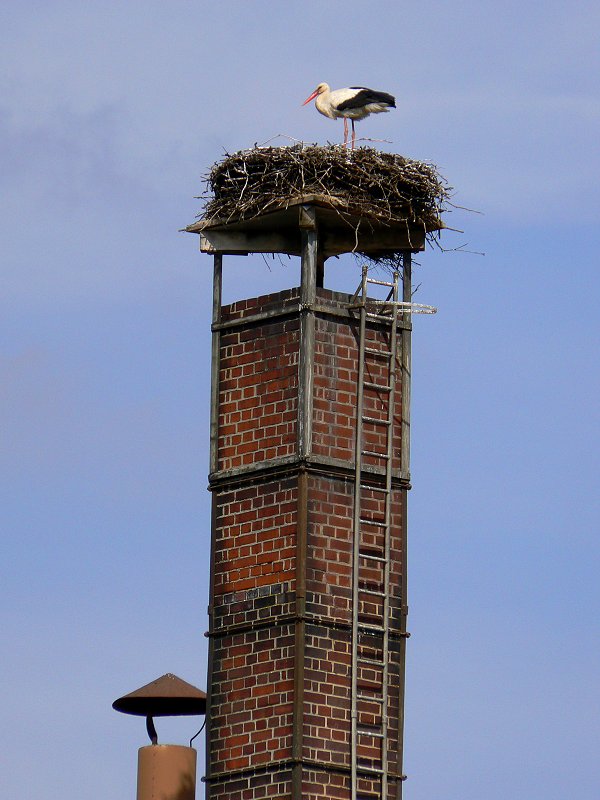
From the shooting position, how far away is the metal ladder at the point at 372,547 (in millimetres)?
30500

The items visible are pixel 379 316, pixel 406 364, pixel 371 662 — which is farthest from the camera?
pixel 406 364

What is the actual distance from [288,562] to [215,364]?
9.44ft

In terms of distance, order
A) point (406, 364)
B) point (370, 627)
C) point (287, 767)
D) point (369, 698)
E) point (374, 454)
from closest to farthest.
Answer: point (287, 767) → point (369, 698) → point (370, 627) → point (374, 454) → point (406, 364)

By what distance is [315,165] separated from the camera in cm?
3241

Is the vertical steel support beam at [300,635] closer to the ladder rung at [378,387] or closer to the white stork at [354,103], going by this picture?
the ladder rung at [378,387]

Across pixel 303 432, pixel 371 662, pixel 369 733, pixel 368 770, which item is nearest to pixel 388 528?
pixel 303 432

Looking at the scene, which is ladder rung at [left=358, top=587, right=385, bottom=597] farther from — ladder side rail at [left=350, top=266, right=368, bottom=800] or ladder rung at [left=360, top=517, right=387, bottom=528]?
ladder rung at [left=360, top=517, right=387, bottom=528]

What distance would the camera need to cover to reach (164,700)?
108 ft

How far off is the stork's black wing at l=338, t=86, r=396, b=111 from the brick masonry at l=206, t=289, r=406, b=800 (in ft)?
16.3

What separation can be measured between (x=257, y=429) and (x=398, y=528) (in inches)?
74.9

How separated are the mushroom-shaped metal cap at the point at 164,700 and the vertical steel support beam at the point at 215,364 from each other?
105 inches

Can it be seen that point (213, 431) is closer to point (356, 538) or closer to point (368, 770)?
point (356, 538)

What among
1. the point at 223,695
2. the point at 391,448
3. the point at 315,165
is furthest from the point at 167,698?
the point at 315,165

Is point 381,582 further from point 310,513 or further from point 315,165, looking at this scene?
point 315,165
